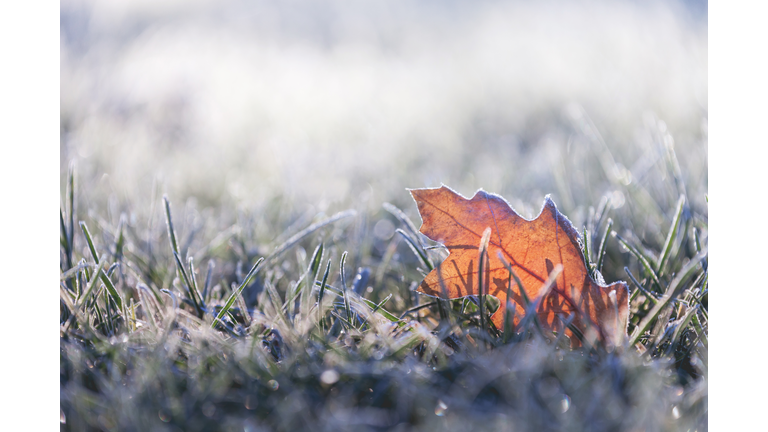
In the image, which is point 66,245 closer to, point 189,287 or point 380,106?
point 189,287

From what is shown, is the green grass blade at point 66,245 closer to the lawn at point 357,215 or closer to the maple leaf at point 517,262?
the lawn at point 357,215

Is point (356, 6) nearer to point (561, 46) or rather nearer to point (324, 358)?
point (561, 46)

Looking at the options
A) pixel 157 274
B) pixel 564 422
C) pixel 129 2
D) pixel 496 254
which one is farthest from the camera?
pixel 129 2

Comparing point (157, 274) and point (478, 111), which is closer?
point (157, 274)

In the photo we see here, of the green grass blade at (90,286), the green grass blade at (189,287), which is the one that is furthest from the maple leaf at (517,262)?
the green grass blade at (90,286)

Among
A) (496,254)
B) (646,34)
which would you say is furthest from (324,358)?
(646,34)

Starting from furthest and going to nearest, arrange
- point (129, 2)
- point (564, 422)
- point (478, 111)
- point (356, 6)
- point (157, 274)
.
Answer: point (356, 6), point (129, 2), point (478, 111), point (157, 274), point (564, 422)

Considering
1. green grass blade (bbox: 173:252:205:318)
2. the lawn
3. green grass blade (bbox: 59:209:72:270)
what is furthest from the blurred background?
green grass blade (bbox: 173:252:205:318)
